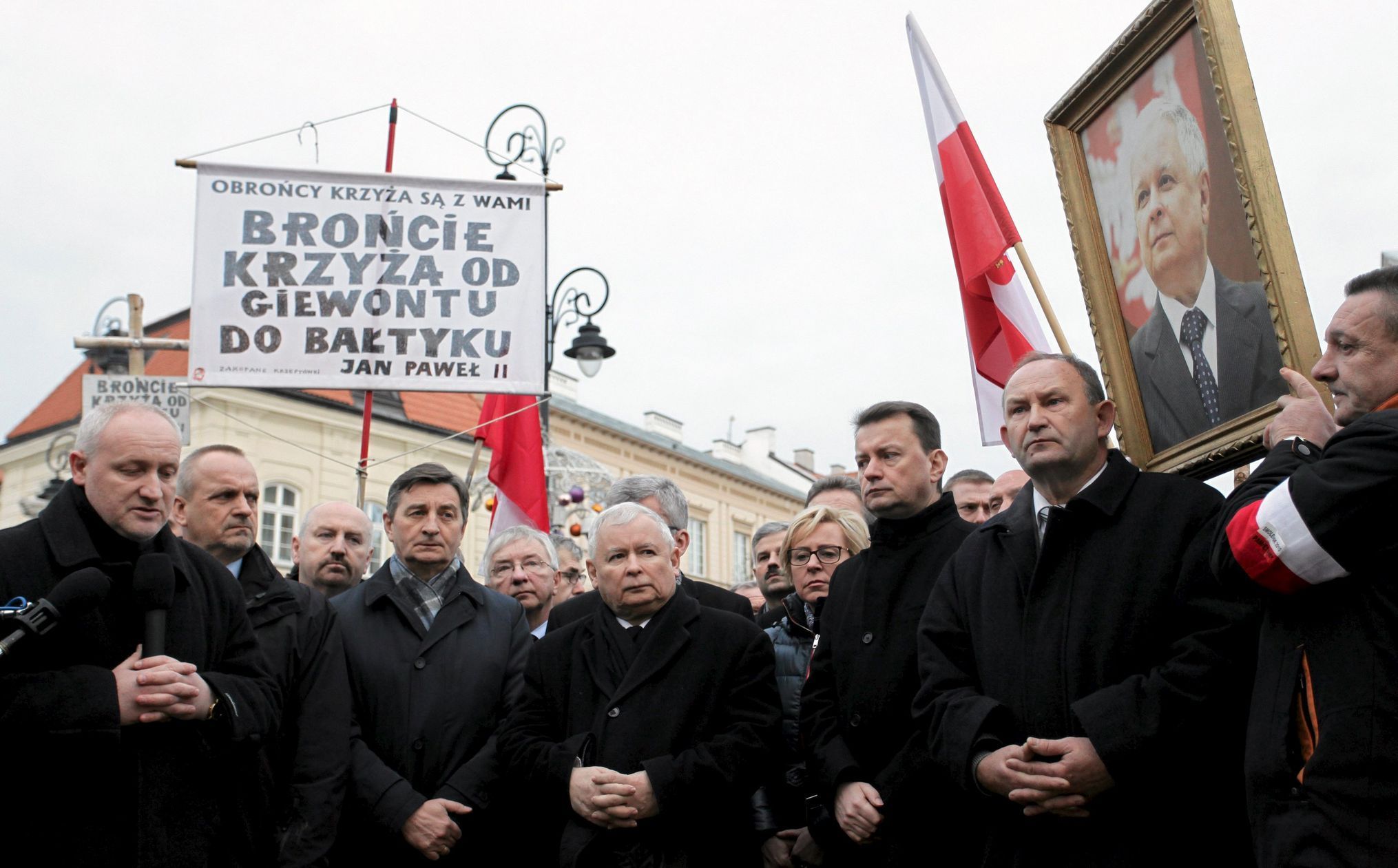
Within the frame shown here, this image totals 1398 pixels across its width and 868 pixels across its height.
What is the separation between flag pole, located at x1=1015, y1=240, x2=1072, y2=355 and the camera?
4934 mm

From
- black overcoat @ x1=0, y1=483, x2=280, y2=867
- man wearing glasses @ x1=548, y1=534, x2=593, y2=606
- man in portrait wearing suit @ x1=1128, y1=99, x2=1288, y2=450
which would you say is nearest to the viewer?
black overcoat @ x1=0, y1=483, x2=280, y2=867

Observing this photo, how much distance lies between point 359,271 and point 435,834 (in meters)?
3.58

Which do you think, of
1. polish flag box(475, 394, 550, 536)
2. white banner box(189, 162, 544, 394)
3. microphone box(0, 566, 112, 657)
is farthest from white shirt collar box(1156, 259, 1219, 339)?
polish flag box(475, 394, 550, 536)

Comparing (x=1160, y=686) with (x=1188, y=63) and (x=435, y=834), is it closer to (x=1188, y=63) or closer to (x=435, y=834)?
(x=1188, y=63)

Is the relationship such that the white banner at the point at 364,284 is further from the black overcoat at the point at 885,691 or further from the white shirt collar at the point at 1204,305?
the white shirt collar at the point at 1204,305

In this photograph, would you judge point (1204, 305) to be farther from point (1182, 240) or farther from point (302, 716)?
point (302, 716)

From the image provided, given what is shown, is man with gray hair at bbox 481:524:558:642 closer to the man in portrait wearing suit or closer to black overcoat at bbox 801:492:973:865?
black overcoat at bbox 801:492:973:865

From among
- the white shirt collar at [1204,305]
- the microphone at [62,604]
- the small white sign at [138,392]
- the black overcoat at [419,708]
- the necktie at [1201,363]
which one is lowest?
the black overcoat at [419,708]

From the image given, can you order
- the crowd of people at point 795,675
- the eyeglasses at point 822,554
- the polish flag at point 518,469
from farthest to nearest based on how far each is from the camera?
the polish flag at point 518,469 < the eyeglasses at point 822,554 < the crowd of people at point 795,675

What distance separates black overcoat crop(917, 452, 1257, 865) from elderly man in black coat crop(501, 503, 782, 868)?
0.87m

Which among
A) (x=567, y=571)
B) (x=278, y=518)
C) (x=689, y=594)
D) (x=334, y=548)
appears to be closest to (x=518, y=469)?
(x=567, y=571)

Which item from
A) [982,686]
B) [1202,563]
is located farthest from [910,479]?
[1202,563]

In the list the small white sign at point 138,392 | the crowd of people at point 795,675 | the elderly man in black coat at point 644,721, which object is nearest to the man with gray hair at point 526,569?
the crowd of people at point 795,675

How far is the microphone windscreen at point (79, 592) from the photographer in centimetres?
336
